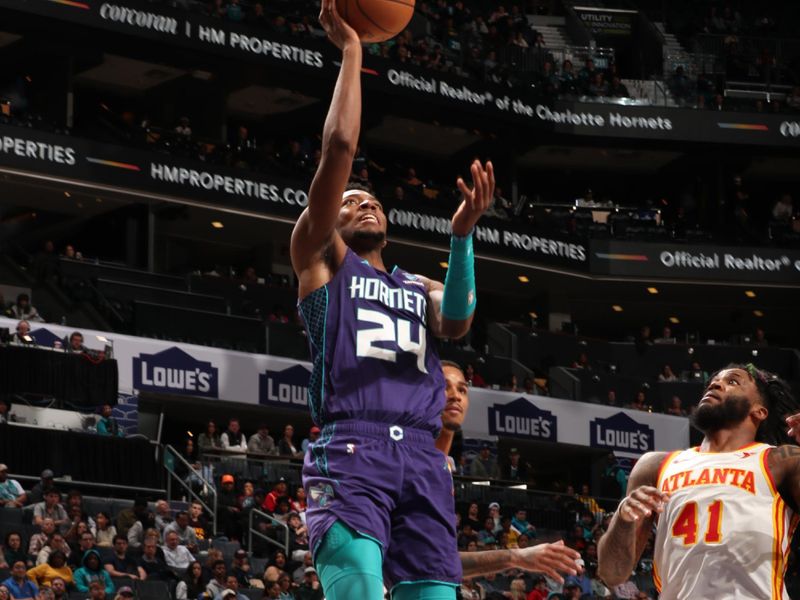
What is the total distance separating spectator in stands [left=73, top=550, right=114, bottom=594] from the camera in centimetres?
1527

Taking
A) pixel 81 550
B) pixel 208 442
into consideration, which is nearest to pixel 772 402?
pixel 81 550

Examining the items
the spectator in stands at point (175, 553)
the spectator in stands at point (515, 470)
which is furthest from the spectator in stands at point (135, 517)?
the spectator in stands at point (515, 470)

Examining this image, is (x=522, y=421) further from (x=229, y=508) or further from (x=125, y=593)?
(x=125, y=593)

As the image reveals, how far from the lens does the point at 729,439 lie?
19.9 ft

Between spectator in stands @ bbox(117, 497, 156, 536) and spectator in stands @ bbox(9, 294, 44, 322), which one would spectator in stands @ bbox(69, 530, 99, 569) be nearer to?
spectator in stands @ bbox(117, 497, 156, 536)

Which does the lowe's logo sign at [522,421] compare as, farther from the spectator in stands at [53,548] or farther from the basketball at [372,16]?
the basketball at [372,16]

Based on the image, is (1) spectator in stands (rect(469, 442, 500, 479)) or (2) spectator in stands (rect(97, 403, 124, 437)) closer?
(2) spectator in stands (rect(97, 403, 124, 437))

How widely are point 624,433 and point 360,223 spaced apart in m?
25.8

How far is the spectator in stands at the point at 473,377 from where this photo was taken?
2906cm

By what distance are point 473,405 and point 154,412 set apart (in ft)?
19.5

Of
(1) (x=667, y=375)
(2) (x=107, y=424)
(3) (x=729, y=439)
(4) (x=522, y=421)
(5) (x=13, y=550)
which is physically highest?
(1) (x=667, y=375)

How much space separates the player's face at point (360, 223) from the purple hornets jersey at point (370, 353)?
0.11 metres

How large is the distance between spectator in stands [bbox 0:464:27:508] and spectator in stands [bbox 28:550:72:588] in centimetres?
179

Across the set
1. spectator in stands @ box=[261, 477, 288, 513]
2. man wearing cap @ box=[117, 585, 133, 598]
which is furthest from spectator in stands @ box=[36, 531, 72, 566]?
spectator in stands @ box=[261, 477, 288, 513]
